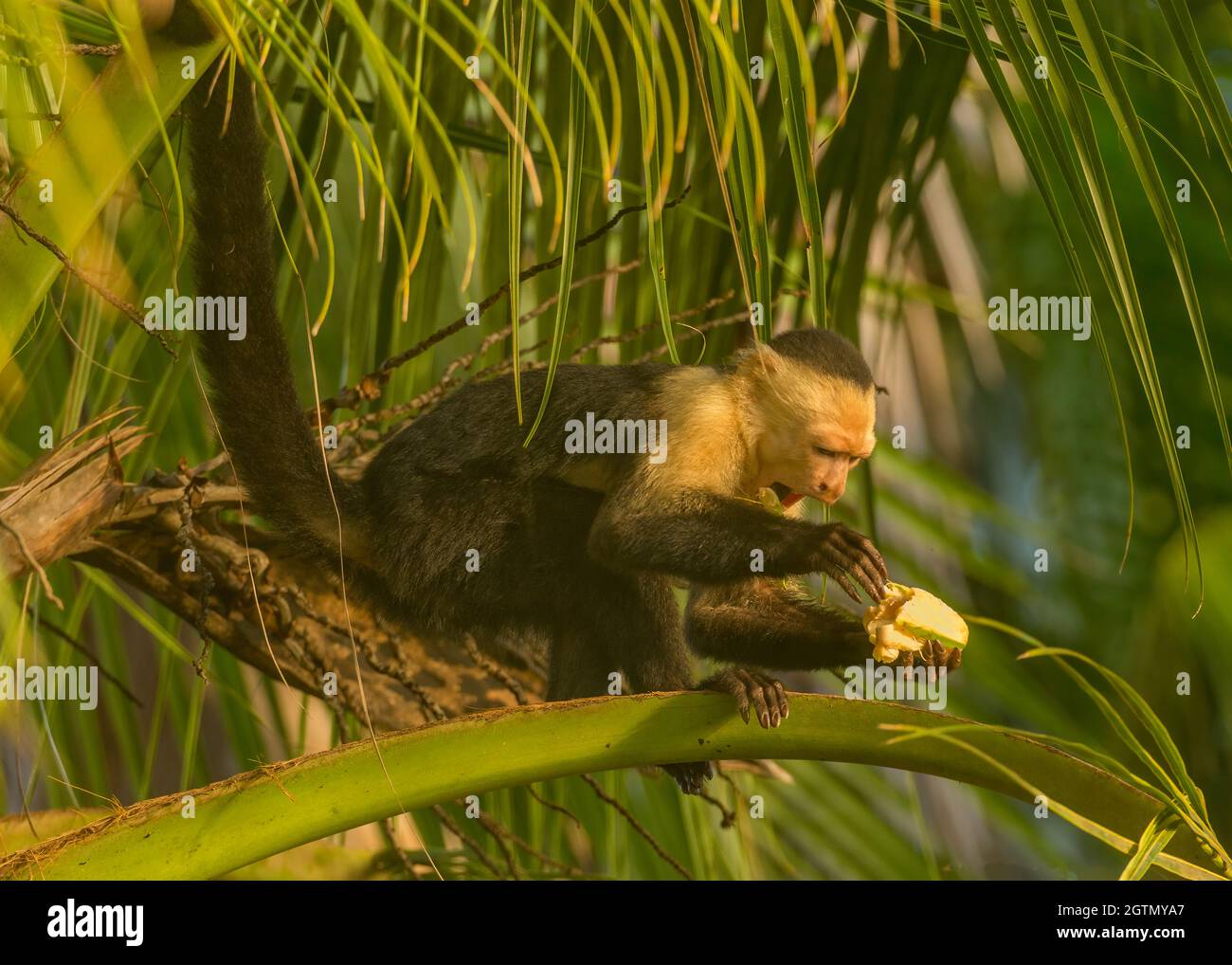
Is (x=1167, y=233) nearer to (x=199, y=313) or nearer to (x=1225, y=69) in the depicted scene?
(x=199, y=313)

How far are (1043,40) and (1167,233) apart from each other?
0.77 feet

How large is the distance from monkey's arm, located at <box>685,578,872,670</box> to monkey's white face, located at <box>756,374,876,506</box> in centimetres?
22

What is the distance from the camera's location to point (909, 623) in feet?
5.88

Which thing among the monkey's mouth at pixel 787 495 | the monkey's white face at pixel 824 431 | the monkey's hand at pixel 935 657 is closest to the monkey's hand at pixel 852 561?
the monkey's hand at pixel 935 657

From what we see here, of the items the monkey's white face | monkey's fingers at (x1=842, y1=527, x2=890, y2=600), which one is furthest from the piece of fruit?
the monkey's white face

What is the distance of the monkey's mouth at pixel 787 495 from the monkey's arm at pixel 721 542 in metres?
0.31

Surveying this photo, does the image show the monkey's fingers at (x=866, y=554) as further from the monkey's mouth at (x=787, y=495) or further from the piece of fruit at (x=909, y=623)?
the monkey's mouth at (x=787, y=495)

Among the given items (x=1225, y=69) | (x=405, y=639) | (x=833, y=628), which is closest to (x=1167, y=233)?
(x=833, y=628)

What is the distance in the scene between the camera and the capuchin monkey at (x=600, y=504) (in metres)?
2.22

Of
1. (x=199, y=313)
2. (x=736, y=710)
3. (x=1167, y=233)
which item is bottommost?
(x=736, y=710)

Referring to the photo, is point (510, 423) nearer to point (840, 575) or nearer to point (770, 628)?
point (770, 628)

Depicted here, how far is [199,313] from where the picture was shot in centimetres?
197

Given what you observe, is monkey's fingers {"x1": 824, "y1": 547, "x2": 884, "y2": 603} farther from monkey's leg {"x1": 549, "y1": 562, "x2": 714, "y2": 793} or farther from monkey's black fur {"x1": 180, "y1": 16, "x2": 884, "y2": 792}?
monkey's leg {"x1": 549, "y1": 562, "x2": 714, "y2": 793}

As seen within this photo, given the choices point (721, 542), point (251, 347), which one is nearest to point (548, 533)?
point (721, 542)
